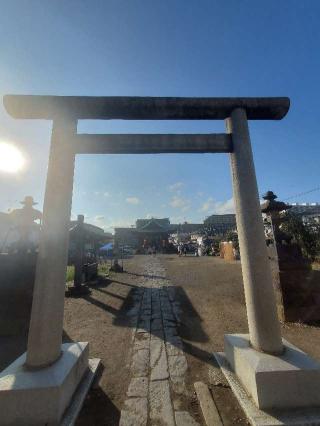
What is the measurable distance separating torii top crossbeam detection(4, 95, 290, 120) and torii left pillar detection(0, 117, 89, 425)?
0.28m

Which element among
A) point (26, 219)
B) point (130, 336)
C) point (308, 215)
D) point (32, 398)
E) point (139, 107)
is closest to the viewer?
point (32, 398)

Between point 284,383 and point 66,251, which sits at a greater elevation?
point 66,251

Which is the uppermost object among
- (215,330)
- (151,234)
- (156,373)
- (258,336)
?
(151,234)

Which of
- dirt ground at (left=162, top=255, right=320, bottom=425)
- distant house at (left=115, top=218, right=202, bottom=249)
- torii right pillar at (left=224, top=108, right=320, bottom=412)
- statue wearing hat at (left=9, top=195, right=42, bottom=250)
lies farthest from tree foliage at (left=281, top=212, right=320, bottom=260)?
distant house at (left=115, top=218, right=202, bottom=249)

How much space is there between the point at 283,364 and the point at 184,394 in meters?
1.40

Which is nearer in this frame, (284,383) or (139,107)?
(284,383)

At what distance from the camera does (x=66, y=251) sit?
343cm

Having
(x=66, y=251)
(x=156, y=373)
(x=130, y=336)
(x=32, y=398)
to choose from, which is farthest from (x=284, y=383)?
(x=130, y=336)

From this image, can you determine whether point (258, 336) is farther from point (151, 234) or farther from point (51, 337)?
point (151, 234)

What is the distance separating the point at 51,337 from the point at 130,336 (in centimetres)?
272

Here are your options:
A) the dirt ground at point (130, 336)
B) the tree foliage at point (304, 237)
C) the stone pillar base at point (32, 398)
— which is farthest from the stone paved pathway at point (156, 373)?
the tree foliage at point (304, 237)

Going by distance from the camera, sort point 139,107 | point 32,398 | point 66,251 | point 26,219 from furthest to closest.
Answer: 1. point 26,219
2. point 139,107
3. point 66,251
4. point 32,398

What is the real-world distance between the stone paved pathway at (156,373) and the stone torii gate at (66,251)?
2.80 feet

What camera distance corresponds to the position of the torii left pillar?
258 centimetres
